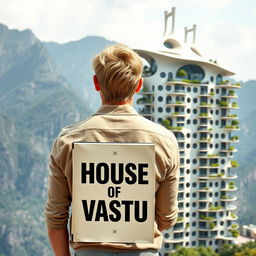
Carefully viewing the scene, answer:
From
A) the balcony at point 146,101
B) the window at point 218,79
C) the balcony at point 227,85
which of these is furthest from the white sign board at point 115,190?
the window at point 218,79

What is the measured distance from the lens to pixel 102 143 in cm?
298

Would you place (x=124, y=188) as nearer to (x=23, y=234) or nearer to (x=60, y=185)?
(x=60, y=185)

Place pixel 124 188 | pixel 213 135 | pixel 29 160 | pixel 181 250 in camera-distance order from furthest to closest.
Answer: pixel 29 160, pixel 213 135, pixel 181 250, pixel 124 188

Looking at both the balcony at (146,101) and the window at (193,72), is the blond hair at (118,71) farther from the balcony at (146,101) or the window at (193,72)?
the window at (193,72)

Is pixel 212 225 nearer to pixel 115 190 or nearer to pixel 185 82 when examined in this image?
pixel 185 82

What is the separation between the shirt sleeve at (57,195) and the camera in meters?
3.06

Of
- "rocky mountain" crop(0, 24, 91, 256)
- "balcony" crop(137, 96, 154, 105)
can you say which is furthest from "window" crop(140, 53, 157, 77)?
"rocky mountain" crop(0, 24, 91, 256)

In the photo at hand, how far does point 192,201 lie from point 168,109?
10086 millimetres

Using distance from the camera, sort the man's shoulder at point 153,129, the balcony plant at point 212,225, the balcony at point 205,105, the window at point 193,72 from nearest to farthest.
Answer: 1. the man's shoulder at point 153,129
2. the balcony plant at point 212,225
3. the balcony at point 205,105
4. the window at point 193,72

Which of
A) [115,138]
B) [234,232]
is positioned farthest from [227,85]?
[115,138]

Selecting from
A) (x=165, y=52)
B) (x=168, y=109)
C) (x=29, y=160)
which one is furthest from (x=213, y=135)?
(x=29, y=160)

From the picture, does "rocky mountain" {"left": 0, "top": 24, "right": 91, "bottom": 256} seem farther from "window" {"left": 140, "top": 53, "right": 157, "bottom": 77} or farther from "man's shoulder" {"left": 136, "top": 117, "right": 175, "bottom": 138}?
"man's shoulder" {"left": 136, "top": 117, "right": 175, "bottom": 138}

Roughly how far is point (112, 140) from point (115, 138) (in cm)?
2

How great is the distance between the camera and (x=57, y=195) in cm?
308
